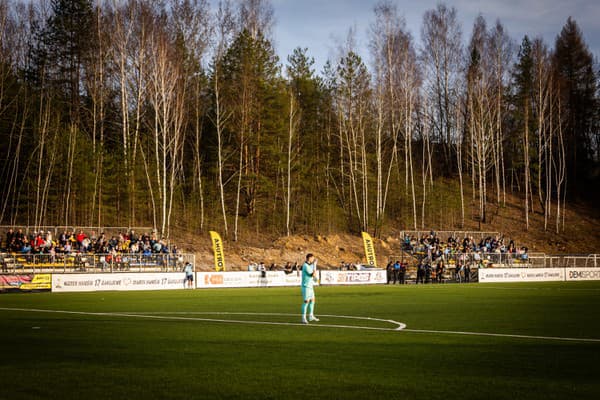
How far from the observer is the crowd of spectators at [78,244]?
1626 inches

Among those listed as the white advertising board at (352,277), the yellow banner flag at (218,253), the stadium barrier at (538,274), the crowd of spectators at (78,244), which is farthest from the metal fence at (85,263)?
the stadium barrier at (538,274)

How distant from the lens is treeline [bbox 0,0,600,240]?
53375mm

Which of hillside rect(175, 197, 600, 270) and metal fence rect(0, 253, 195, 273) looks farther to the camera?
hillside rect(175, 197, 600, 270)

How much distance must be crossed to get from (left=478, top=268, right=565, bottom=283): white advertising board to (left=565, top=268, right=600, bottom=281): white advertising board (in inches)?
23.2

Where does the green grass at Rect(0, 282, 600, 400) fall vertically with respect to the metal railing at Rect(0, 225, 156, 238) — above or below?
below

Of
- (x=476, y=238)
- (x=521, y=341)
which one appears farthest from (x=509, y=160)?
(x=521, y=341)

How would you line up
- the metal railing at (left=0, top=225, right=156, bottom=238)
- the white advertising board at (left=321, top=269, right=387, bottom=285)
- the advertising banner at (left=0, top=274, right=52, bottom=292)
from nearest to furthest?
the advertising banner at (left=0, top=274, right=52, bottom=292) → the metal railing at (left=0, top=225, right=156, bottom=238) → the white advertising board at (left=321, top=269, right=387, bottom=285)

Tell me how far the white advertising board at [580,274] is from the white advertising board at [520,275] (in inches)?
23.2

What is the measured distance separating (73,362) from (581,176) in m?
91.7

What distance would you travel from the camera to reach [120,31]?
5375cm

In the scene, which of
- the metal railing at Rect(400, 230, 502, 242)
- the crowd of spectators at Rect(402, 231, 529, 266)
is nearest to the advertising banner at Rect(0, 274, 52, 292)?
the crowd of spectators at Rect(402, 231, 529, 266)

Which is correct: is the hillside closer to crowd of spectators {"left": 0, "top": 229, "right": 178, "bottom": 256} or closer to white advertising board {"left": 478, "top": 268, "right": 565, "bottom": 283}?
crowd of spectators {"left": 0, "top": 229, "right": 178, "bottom": 256}

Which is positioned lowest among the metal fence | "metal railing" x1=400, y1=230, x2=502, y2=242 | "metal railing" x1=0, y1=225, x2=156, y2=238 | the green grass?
the green grass

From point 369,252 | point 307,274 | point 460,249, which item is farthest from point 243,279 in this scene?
point 307,274
